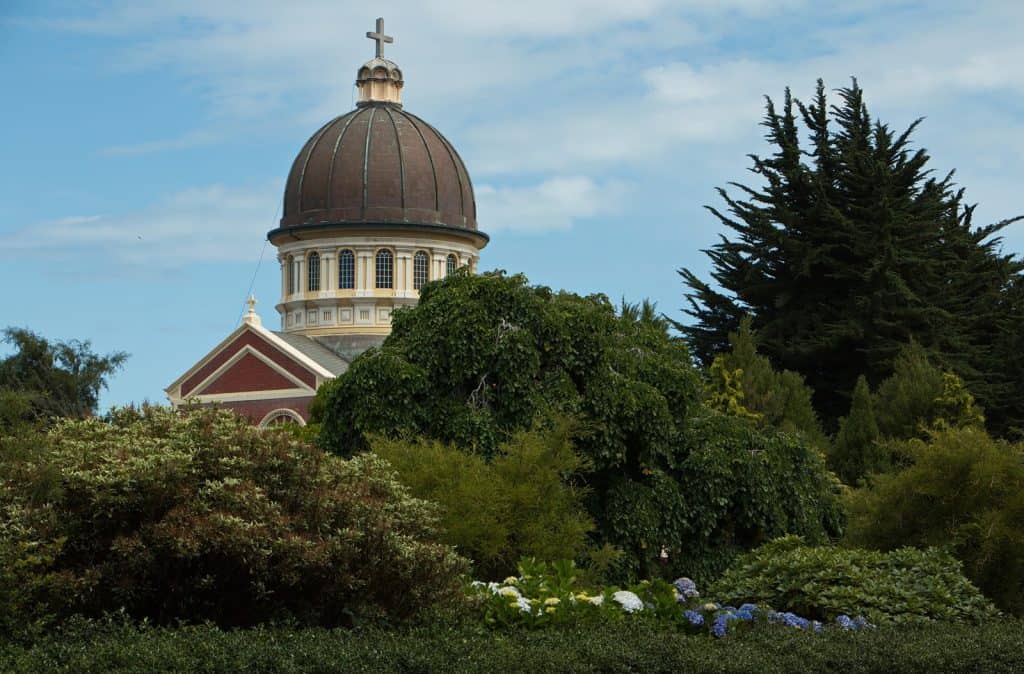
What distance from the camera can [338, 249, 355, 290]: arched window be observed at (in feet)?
197

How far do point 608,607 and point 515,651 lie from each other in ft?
9.71

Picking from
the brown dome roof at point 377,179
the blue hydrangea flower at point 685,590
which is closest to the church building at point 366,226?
the brown dome roof at point 377,179

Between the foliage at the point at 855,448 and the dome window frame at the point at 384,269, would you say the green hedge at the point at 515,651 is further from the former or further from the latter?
the dome window frame at the point at 384,269

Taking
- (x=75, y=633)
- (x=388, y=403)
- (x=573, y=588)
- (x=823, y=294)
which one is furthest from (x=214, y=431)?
(x=823, y=294)

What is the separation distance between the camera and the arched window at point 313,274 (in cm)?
6047

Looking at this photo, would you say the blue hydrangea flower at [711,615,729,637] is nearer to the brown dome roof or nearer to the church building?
the church building

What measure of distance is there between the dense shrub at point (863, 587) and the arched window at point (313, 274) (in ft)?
155

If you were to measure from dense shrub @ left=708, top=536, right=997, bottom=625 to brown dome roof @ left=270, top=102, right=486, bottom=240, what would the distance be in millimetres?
45497

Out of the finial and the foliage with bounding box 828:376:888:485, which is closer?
the foliage with bounding box 828:376:888:485

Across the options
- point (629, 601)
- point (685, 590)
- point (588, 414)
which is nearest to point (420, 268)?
point (588, 414)

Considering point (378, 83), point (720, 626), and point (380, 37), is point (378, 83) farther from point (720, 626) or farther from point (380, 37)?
point (720, 626)

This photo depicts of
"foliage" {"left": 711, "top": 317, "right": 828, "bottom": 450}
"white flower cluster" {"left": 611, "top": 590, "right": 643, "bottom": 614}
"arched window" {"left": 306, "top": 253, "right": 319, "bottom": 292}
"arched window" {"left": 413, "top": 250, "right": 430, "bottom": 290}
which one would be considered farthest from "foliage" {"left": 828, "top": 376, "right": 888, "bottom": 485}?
"arched window" {"left": 306, "top": 253, "right": 319, "bottom": 292}

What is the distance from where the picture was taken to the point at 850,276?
136 ft

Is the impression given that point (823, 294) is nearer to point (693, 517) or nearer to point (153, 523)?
point (693, 517)
